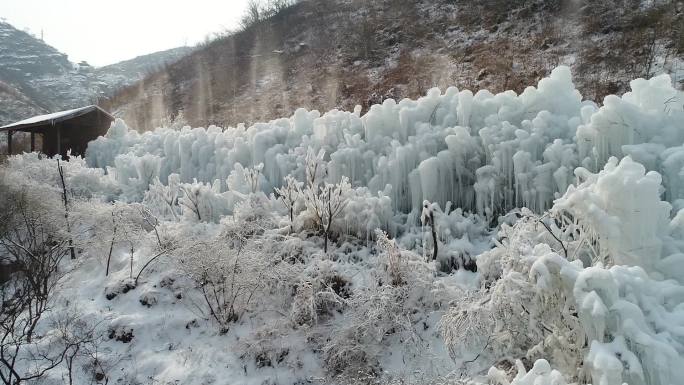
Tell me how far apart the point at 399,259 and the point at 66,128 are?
17.7 metres

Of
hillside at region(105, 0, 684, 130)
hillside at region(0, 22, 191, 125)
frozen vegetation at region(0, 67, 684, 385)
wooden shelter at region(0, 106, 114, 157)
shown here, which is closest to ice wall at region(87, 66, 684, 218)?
frozen vegetation at region(0, 67, 684, 385)

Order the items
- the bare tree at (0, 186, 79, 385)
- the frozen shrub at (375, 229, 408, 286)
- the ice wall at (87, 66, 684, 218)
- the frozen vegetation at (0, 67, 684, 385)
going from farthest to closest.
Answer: the bare tree at (0, 186, 79, 385)
the ice wall at (87, 66, 684, 218)
the frozen shrub at (375, 229, 408, 286)
the frozen vegetation at (0, 67, 684, 385)

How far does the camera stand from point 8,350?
6852mm

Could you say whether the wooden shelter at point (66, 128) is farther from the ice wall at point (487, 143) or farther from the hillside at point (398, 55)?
the ice wall at point (487, 143)

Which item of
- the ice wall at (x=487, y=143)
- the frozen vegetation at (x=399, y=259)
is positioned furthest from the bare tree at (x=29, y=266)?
the ice wall at (x=487, y=143)

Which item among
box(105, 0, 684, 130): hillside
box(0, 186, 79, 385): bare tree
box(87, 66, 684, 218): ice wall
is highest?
box(105, 0, 684, 130): hillside

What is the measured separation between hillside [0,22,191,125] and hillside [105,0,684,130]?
1134 cm

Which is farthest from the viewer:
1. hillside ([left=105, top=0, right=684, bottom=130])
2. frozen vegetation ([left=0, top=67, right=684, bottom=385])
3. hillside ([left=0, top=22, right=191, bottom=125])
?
hillside ([left=0, top=22, right=191, bottom=125])

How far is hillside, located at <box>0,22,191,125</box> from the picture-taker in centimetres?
4488

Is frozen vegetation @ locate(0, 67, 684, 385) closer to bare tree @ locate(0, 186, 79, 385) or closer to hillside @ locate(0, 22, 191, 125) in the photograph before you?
bare tree @ locate(0, 186, 79, 385)

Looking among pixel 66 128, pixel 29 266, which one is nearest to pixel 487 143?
pixel 29 266

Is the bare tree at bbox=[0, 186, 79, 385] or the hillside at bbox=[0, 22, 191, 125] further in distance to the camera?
the hillside at bbox=[0, 22, 191, 125]

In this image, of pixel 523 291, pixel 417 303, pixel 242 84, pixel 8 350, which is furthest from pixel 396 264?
pixel 242 84

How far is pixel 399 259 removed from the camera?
6492 mm
